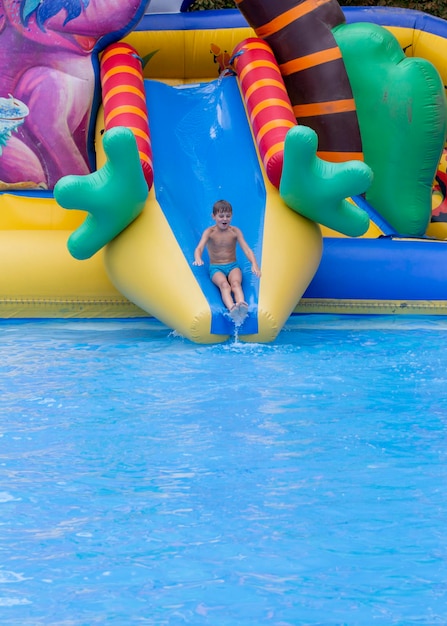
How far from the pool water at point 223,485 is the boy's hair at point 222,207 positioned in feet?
2.35

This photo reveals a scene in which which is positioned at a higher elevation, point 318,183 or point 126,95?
point 126,95

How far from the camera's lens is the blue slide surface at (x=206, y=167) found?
5344mm

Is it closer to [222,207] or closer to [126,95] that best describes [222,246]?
[222,207]

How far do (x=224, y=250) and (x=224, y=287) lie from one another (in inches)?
9.5

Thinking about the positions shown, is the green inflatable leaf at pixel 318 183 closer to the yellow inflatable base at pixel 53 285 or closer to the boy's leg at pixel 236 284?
the boy's leg at pixel 236 284

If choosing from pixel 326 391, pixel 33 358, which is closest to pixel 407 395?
pixel 326 391

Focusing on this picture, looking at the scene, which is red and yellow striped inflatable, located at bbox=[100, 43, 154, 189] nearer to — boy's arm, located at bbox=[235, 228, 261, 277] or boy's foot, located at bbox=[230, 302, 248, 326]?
boy's arm, located at bbox=[235, 228, 261, 277]

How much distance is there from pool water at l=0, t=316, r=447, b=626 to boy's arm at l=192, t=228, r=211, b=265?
1.44 feet

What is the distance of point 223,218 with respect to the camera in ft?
17.3

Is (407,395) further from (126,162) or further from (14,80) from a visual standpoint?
(14,80)

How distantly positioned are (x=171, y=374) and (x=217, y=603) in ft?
6.99

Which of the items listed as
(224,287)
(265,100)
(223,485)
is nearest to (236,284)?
(224,287)

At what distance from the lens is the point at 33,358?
490cm

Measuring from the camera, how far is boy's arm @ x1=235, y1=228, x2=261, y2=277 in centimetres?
517
